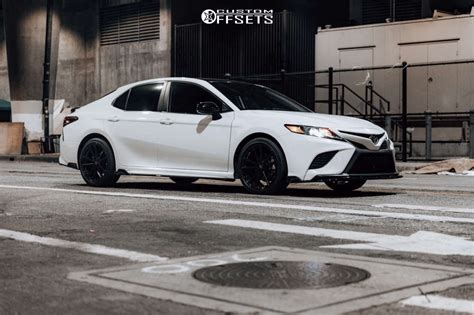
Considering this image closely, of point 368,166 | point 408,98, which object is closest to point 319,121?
point 368,166

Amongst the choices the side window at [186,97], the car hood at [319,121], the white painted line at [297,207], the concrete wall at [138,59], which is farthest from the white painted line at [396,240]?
the concrete wall at [138,59]

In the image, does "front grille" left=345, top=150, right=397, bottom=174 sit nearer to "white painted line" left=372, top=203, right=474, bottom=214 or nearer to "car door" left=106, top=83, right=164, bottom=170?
"white painted line" left=372, top=203, right=474, bottom=214

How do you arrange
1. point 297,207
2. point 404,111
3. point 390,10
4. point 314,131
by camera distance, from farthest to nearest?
point 390,10 < point 404,111 < point 314,131 < point 297,207

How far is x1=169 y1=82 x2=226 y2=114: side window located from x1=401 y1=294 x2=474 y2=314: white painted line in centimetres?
677

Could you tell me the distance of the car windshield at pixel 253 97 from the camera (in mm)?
10258

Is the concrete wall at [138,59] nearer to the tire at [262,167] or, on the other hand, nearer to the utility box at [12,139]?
the utility box at [12,139]

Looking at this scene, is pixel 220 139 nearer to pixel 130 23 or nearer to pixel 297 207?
pixel 297 207

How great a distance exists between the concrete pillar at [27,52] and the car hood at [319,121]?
80.5ft

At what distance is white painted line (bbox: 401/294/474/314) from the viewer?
3771 millimetres

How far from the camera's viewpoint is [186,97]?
10.8 m

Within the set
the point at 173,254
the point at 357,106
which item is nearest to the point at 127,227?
the point at 173,254

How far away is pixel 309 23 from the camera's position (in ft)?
97.1

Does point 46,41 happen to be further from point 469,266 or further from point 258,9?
point 469,266

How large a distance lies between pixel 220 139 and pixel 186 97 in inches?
40.2
